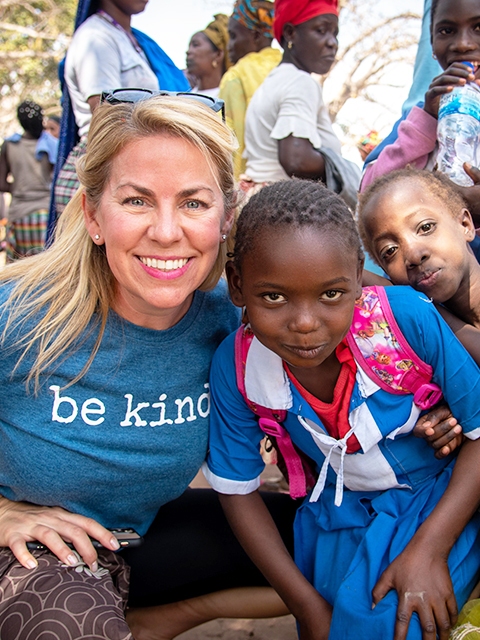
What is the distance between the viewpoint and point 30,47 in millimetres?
18688

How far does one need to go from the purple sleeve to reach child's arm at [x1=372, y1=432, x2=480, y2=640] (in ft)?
3.63

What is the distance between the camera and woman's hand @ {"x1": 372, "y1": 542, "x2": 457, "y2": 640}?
1437 millimetres

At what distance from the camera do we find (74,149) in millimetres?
3145

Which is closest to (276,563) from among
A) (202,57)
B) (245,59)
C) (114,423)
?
(114,423)

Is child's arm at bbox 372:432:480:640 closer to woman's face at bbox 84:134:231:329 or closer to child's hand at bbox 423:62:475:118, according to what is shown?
woman's face at bbox 84:134:231:329

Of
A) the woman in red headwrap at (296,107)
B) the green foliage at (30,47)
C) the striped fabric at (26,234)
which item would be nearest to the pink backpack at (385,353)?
the woman in red headwrap at (296,107)

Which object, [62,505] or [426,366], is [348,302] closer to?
[426,366]

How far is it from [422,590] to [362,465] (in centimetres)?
34

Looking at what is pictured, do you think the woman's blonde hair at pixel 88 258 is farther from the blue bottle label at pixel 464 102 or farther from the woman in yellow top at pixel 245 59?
the woman in yellow top at pixel 245 59

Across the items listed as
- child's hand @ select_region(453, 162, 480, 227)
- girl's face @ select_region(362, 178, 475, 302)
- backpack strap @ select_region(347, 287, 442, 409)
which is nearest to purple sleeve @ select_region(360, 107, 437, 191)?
child's hand @ select_region(453, 162, 480, 227)

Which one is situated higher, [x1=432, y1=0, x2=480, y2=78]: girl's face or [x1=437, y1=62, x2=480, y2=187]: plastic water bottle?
[x1=432, y1=0, x2=480, y2=78]: girl's face

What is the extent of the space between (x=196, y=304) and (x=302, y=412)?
52 cm

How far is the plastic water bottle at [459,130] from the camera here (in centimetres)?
196

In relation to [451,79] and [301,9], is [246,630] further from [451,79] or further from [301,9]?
[301,9]
